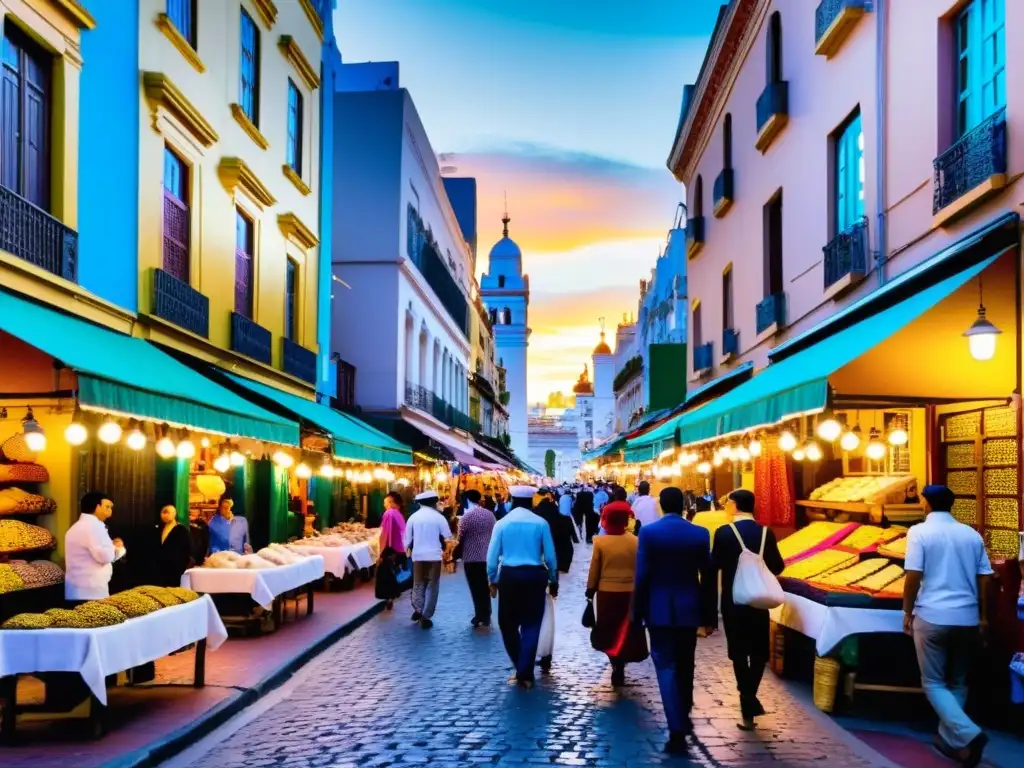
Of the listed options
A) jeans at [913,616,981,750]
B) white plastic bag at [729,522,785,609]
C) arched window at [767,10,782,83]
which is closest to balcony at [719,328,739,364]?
arched window at [767,10,782,83]

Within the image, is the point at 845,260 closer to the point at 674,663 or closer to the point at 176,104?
the point at 674,663

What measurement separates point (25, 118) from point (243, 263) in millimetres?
8008

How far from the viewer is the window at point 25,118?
10633mm

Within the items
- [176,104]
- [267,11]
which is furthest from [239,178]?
[267,11]

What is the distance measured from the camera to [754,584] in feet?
28.6

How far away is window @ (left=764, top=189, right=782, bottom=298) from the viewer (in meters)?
19.7

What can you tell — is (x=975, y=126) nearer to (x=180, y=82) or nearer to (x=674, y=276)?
(x=180, y=82)

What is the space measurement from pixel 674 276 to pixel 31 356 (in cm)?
3993

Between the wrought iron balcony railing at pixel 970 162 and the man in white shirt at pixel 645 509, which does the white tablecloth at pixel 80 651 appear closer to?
the wrought iron balcony railing at pixel 970 162

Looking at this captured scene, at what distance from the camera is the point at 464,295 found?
167 feet

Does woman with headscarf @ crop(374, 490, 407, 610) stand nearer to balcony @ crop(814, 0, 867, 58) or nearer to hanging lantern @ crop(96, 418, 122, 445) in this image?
hanging lantern @ crop(96, 418, 122, 445)

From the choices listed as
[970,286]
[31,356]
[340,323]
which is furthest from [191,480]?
[340,323]

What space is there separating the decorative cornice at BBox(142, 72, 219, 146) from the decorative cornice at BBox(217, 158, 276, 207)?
1.79 feet

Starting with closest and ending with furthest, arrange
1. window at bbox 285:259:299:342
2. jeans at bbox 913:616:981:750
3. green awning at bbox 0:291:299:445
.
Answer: jeans at bbox 913:616:981:750 < green awning at bbox 0:291:299:445 < window at bbox 285:259:299:342
